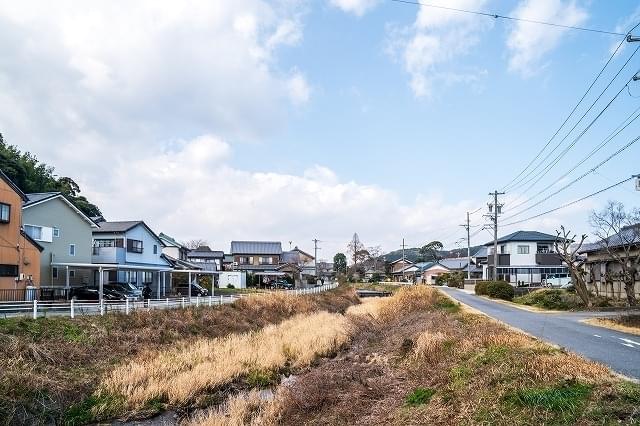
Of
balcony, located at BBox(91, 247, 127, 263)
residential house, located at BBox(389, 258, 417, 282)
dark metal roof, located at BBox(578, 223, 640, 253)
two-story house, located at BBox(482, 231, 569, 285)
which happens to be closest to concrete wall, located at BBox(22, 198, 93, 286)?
balcony, located at BBox(91, 247, 127, 263)

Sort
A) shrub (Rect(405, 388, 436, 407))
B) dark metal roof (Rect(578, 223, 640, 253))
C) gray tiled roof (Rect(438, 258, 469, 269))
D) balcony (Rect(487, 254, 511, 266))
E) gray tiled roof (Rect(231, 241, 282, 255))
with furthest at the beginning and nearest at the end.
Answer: gray tiled roof (Rect(438, 258, 469, 269)) → gray tiled roof (Rect(231, 241, 282, 255)) → balcony (Rect(487, 254, 511, 266)) → dark metal roof (Rect(578, 223, 640, 253)) → shrub (Rect(405, 388, 436, 407))

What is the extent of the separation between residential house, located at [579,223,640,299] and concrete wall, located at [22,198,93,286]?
1390 inches

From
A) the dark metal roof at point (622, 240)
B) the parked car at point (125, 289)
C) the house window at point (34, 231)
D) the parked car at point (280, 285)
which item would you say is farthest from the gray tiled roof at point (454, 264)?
the house window at point (34, 231)

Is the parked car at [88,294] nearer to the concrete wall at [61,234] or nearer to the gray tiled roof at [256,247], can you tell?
the concrete wall at [61,234]

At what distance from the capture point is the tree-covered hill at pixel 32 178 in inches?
1971

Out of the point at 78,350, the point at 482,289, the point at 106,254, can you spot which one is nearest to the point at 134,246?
the point at 106,254

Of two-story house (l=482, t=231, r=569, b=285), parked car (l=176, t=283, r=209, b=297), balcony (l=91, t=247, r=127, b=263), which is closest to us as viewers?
balcony (l=91, t=247, r=127, b=263)

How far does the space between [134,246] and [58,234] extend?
7984 mm

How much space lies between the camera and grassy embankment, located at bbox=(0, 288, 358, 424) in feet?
44.2

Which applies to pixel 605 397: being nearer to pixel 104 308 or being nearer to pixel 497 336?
pixel 497 336

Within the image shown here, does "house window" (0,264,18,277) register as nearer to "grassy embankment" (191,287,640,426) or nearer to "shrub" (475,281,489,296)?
"grassy embankment" (191,287,640,426)

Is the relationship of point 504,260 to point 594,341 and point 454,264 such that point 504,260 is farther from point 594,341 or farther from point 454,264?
point 594,341

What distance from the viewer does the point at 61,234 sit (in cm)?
3322

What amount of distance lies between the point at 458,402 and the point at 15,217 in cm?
2563
